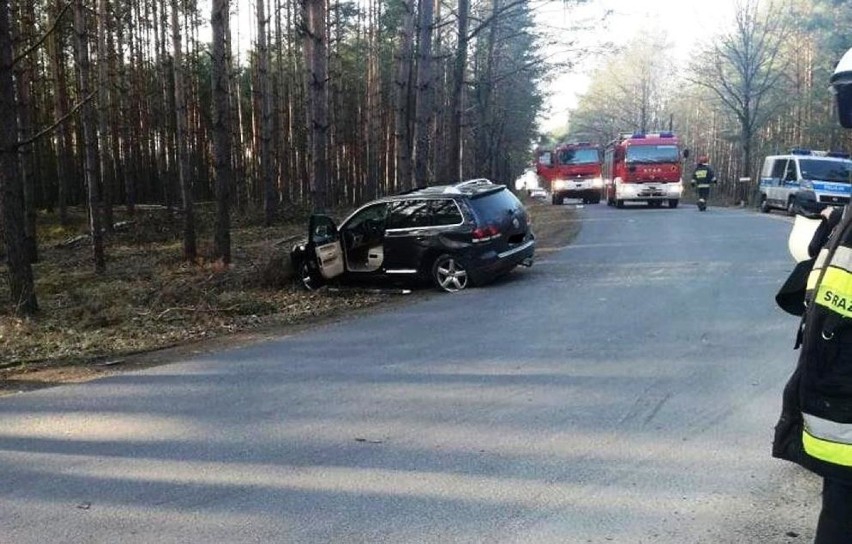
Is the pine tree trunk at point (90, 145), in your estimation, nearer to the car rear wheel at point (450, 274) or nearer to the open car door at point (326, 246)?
the open car door at point (326, 246)

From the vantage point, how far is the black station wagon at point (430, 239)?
11711 mm

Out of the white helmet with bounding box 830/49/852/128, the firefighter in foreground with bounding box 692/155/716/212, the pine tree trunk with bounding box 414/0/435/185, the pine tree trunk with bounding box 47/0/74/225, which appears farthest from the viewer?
the firefighter in foreground with bounding box 692/155/716/212

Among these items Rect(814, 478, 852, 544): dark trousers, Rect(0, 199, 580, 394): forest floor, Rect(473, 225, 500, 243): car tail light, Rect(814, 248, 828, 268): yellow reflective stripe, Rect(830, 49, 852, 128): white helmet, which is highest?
Rect(830, 49, 852, 128): white helmet

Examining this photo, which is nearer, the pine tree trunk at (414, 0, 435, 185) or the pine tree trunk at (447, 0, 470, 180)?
the pine tree trunk at (414, 0, 435, 185)

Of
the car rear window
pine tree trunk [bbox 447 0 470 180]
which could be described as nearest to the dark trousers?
the car rear window

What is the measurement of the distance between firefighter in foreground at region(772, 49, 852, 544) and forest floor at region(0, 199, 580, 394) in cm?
671

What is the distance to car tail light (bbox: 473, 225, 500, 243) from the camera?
1162cm

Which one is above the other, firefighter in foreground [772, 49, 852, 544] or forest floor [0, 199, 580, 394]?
firefighter in foreground [772, 49, 852, 544]

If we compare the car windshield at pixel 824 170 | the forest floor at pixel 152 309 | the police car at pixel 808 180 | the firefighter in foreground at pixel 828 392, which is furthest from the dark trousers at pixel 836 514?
the car windshield at pixel 824 170

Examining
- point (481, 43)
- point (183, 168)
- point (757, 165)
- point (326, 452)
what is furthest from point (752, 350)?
point (757, 165)

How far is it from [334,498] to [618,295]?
716 cm

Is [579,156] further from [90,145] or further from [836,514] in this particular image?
[836,514]

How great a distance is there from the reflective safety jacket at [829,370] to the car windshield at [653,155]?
2688cm

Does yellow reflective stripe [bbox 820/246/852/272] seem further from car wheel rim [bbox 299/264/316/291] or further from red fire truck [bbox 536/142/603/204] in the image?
red fire truck [bbox 536/142/603/204]
